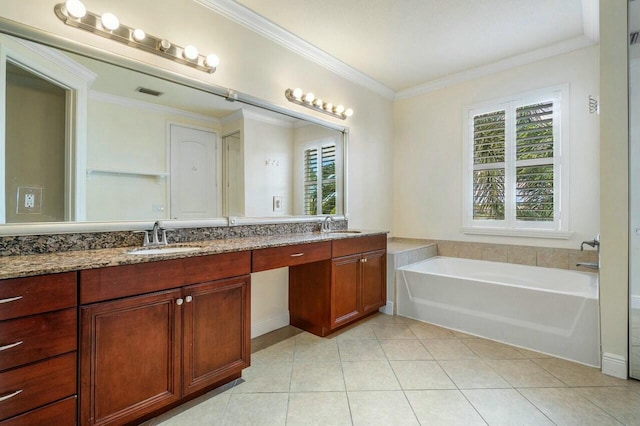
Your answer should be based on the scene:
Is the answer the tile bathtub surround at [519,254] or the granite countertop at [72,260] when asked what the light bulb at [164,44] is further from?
the tile bathtub surround at [519,254]

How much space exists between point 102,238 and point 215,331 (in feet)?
2.66

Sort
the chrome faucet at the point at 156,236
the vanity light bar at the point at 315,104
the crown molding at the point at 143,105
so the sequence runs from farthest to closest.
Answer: the vanity light bar at the point at 315,104 → the chrome faucet at the point at 156,236 → the crown molding at the point at 143,105

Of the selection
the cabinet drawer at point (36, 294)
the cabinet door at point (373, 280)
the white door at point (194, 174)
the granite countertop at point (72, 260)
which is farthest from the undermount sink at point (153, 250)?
the cabinet door at point (373, 280)

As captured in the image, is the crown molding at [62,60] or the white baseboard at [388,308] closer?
the crown molding at [62,60]

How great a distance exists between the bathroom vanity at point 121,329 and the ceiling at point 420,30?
5.73ft

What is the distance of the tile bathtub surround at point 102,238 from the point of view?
144 centimetres

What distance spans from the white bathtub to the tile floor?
127mm

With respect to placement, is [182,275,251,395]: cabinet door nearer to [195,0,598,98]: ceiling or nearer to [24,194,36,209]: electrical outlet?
[24,194,36,209]: electrical outlet

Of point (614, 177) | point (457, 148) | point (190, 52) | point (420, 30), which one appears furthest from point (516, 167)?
point (190, 52)

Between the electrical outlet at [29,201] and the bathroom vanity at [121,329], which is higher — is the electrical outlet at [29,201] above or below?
above

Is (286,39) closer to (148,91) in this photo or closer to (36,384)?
(148,91)

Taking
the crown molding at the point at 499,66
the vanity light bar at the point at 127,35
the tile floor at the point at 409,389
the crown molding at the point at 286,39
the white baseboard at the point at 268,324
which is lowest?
the tile floor at the point at 409,389

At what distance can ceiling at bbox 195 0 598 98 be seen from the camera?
7.42 feet

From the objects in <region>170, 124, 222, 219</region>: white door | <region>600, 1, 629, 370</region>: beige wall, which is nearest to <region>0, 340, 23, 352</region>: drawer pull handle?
<region>170, 124, 222, 219</region>: white door
